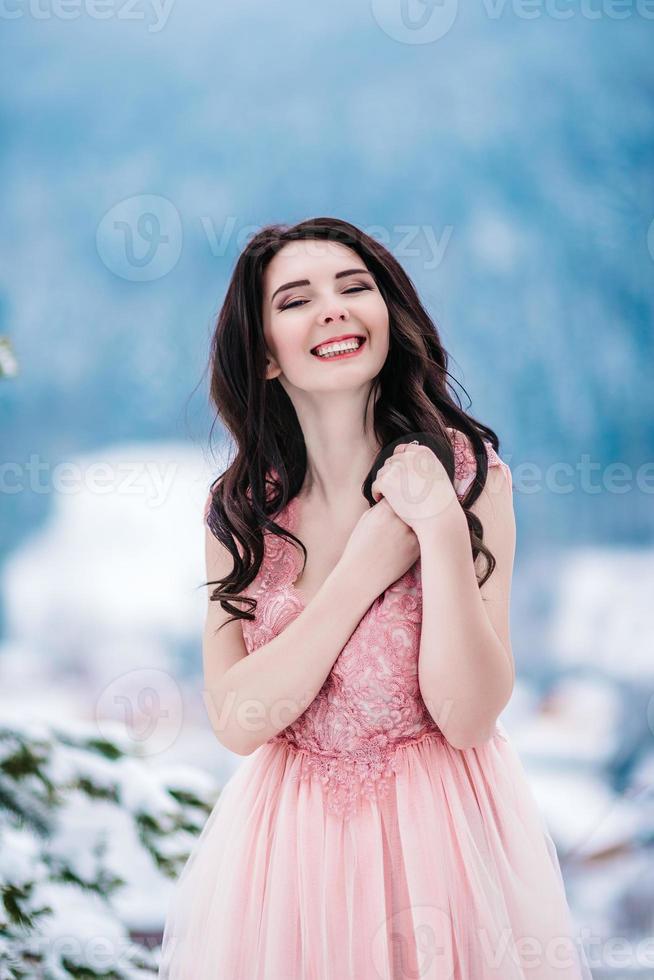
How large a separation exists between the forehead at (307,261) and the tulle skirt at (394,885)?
627 millimetres

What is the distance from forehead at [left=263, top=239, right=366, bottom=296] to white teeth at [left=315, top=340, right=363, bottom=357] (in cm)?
10

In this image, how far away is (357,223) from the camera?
2.64 meters

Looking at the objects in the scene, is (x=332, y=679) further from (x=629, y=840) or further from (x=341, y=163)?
(x=341, y=163)

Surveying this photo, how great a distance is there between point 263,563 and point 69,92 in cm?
192

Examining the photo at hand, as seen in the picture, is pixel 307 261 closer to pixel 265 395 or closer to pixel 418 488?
pixel 265 395

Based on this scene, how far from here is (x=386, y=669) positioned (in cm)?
119

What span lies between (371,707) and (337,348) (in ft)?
1.52

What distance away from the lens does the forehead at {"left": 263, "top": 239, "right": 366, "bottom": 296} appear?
129cm

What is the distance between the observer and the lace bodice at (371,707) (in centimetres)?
119
